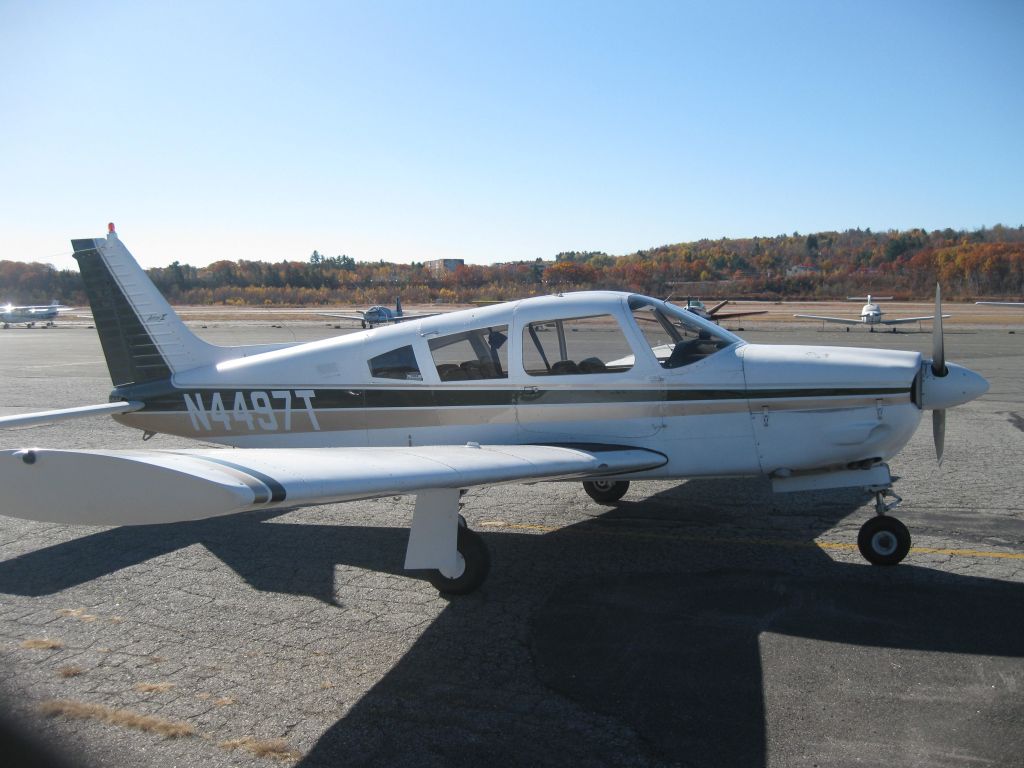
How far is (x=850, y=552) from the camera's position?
21.2 feet

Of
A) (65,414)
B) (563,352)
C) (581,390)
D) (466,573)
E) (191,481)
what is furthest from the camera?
(65,414)

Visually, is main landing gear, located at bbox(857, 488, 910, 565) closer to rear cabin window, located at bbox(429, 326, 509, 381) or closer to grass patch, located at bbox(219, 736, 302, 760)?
rear cabin window, located at bbox(429, 326, 509, 381)

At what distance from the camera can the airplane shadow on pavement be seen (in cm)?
378

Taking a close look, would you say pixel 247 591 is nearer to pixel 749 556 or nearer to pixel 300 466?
pixel 300 466

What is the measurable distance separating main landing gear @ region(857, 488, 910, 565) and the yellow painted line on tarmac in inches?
17.0

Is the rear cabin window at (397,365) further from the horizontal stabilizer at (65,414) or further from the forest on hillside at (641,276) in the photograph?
the forest on hillside at (641,276)

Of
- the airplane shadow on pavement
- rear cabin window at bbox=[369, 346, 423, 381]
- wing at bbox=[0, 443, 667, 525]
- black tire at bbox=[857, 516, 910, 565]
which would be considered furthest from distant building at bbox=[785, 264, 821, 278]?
wing at bbox=[0, 443, 667, 525]

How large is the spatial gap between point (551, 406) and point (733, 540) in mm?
2039

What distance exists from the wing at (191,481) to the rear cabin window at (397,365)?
5.86 ft

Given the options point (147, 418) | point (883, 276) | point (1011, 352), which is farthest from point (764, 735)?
point (883, 276)

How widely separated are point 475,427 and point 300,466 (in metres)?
2.47

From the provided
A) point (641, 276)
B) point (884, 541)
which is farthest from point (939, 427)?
point (641, 276)

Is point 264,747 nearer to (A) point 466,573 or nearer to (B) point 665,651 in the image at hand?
(A) point 466,573

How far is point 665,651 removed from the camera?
15.7ft
